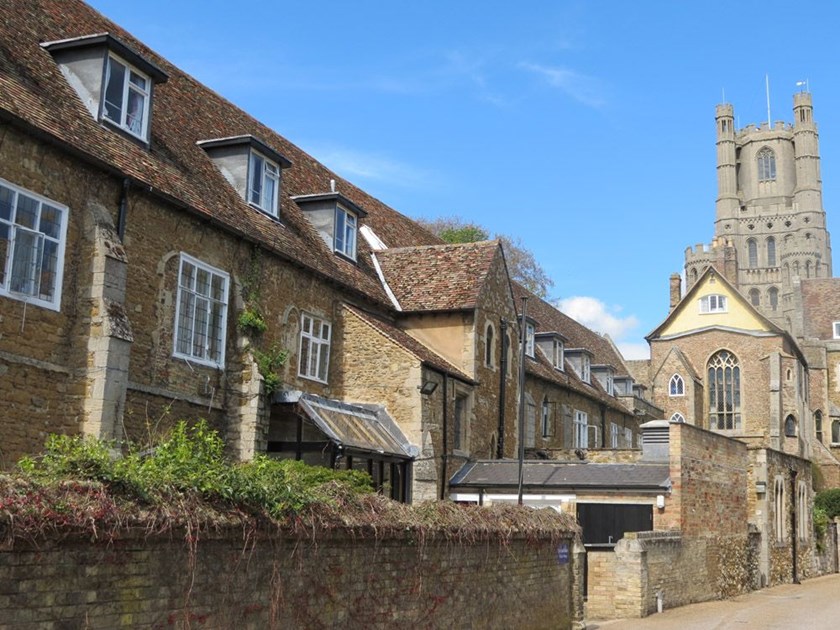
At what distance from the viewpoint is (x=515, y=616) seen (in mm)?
14180

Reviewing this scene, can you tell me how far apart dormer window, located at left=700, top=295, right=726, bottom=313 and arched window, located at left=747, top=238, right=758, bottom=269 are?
7714cm

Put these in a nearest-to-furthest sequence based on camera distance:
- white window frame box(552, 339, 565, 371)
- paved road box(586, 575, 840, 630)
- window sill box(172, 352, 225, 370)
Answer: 1. window sill box(172, 352, 225, 370)
2. paved road box(586, 575, 840, 630)
3. white window frame box(552, 339, 565, 371)

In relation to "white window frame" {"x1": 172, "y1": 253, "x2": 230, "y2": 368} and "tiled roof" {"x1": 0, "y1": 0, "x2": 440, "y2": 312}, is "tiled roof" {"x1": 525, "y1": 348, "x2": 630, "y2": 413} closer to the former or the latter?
"tiled roof" {"x1": 0, "y1": 0, "x2": 440, "y2": 312}

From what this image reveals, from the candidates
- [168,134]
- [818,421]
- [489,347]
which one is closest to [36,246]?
[168,134]

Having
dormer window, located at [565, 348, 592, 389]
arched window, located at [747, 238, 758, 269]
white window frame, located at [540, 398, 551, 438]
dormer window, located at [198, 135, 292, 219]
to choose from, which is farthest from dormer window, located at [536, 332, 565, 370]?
arched window, located at [747, 238, 758, 269]

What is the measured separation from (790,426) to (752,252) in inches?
3107

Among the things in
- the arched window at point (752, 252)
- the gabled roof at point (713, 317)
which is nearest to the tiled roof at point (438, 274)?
the gabled roof at point (713, 317)

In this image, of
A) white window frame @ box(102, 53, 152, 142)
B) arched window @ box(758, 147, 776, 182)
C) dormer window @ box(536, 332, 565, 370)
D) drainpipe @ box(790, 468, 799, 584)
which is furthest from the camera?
arched window @ box(758, 147, 776, 182)

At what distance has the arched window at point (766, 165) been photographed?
427 feet

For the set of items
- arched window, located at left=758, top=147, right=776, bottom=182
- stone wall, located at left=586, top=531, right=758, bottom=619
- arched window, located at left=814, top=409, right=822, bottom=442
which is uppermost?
arched window, located at left=758, top=147, right=776, bottom=182

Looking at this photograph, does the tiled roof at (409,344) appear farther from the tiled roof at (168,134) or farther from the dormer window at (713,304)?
the dormer window at (713,304)

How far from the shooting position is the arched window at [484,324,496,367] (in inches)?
1014

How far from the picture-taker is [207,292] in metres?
17.6

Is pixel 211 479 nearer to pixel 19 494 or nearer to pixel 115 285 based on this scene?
pixel 19 494
